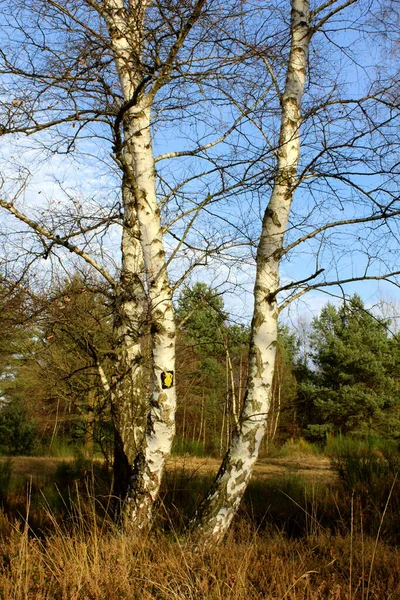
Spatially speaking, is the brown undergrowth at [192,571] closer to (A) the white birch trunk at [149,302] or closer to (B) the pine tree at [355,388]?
(A) the white birch trunk at [149,302]

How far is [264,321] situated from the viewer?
180 inches

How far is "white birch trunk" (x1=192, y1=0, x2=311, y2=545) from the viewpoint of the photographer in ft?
14.2

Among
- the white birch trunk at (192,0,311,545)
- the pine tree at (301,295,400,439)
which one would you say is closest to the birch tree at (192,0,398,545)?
the white birch trunk at (192,0,311,545)

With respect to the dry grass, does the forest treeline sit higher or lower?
higher

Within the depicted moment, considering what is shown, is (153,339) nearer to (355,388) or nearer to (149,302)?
(149,302)

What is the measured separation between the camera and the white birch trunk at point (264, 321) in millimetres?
4336

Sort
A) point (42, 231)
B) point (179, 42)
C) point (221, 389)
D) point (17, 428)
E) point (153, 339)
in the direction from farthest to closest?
1. point (17, 428)
2. point (221, 389)
3. point (42, 231)
4. point (153, 339)
5. point (179, 42)

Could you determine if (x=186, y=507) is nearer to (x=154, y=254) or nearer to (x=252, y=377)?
(x=252, y=377)

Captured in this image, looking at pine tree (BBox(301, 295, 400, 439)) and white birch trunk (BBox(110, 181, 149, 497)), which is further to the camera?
pine tree (BBox(301, 295, 400, 439))

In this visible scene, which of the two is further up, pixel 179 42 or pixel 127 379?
pixel 179 42

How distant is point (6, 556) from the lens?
3.95 metres

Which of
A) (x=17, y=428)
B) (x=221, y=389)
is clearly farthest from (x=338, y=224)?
(x=17, y=428)

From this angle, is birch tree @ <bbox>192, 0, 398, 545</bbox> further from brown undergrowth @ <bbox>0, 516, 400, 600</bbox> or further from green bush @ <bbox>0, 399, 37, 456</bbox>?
green bush @ <bbox>0, 399, 37, 456</bbox>

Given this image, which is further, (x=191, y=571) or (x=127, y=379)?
(x=127, y=379)
